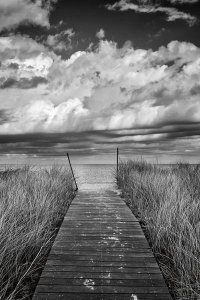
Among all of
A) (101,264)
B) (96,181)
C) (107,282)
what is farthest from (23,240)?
(96,181)

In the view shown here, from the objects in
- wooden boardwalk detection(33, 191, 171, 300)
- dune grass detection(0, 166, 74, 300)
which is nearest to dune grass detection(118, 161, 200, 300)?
wooden boardwalk detection(33, 191, 171, 300)

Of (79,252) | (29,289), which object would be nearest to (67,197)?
(79,252)

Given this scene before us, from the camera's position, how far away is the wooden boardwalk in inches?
131

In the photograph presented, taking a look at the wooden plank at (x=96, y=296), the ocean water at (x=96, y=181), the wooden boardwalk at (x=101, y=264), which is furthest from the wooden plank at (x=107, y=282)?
the ocean water at (x=96, y=181)

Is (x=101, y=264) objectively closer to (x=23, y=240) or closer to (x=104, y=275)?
(x=104, y=275)

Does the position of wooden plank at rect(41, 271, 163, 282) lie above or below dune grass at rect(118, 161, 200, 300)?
below

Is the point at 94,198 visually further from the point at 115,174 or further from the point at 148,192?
the point at 115,174

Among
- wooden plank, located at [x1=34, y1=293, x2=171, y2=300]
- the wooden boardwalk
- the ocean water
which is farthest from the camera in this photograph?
the ocean water

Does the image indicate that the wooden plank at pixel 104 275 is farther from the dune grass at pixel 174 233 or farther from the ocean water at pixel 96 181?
the ocean water at pixel 96 181

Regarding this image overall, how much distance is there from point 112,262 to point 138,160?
8.95 m

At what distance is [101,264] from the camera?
401 centimetres

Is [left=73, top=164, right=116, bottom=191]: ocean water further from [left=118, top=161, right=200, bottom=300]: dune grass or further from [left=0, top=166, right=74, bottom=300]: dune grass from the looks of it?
[left=0, top=166, right=74, bottom=300]: dune grass

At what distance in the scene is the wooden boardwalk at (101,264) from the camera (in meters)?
3.32

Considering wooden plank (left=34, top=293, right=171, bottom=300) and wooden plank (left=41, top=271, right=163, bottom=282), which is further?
wooden plank (left=41, top=271, right=163, bottom=282)
